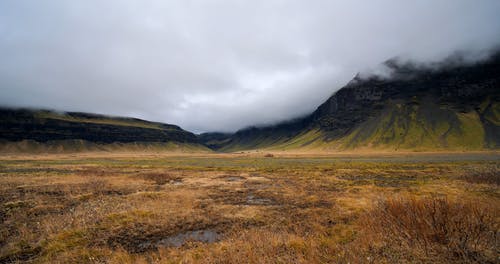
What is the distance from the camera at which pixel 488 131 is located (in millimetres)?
141750

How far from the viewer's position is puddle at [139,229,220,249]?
994 centimetres

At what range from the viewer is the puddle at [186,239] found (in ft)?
32.6

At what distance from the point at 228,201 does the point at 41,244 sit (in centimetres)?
1196

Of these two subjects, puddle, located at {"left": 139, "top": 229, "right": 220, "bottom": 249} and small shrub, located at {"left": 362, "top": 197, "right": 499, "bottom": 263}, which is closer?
small shrub, located at {"left": 362, "top": 197, "right": 499, "bottom": 263}

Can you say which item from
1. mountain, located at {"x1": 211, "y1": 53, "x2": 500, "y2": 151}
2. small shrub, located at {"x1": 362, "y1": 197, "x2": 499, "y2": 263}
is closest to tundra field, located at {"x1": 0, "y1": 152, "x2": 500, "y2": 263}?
small shrub, located at {"x1": 362, "y1": 197, "x2": 499, "y2": 263}

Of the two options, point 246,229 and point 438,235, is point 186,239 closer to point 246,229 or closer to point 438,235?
point 246,229

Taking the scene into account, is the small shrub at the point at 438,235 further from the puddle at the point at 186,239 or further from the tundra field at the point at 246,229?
the puddle at the point at 186,239

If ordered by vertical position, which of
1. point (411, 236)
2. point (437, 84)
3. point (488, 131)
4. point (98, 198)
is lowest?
point (98, 198)

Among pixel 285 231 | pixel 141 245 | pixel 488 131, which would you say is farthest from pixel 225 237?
pixel 488 131

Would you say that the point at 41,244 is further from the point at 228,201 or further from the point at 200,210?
the point at 228,201

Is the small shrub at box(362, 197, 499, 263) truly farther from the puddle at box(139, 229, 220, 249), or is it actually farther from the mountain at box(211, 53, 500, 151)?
the mountain at box(211, 53, 500, 151)

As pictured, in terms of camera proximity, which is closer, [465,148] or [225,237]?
[225,237]

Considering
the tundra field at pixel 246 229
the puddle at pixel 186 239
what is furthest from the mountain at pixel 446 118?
the puddle at pixel 186 239

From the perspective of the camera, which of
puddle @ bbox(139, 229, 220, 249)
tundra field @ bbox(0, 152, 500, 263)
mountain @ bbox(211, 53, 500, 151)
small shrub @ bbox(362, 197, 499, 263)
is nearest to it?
small shrub @ bbox(362, 197, 499, 263)
